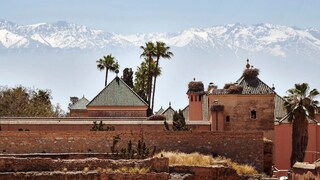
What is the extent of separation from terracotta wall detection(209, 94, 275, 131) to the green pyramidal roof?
9.42 metres

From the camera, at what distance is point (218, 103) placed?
42500 millimetres

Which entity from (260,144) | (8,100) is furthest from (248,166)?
(8,100)

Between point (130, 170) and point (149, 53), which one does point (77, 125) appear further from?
point (149, 53)

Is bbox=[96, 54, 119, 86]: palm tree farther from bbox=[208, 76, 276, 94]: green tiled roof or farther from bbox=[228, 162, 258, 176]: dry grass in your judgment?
bbox=[228, 162, 258, 176]: dry grass

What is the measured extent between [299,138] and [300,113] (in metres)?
1.40

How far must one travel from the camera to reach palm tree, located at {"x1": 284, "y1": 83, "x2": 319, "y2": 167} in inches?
1624

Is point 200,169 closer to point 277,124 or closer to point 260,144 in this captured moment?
point 260,144

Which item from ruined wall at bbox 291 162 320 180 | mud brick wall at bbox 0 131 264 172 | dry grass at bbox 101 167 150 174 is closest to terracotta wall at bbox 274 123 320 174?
mud brick wall at bbox 0 131 264 172

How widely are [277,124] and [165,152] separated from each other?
397 inches

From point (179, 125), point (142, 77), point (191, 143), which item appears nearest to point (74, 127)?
point (179, 125)

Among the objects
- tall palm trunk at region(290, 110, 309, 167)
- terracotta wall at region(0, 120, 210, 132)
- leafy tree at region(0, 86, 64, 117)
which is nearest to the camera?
tall palm trunk at region(290, 110, 309, 167)

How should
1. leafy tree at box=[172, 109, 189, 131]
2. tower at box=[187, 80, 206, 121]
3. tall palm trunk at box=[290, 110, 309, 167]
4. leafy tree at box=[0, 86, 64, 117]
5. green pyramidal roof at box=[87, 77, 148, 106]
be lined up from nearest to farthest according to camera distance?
1. leafy tree at box=[172, 109, 189, 131]
2. tall palm trunk at box=[290, 110, 309, 167]
3. tower at box=[187, 80, 206, 121]
4. green pyramidal roof at box=[87, 77, 148, 106]
5. leafy tree at box=[0, 86, 64, 117]

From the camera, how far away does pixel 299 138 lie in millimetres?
41344

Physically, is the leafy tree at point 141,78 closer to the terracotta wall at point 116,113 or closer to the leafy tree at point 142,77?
the leafy tree at point 142,77
